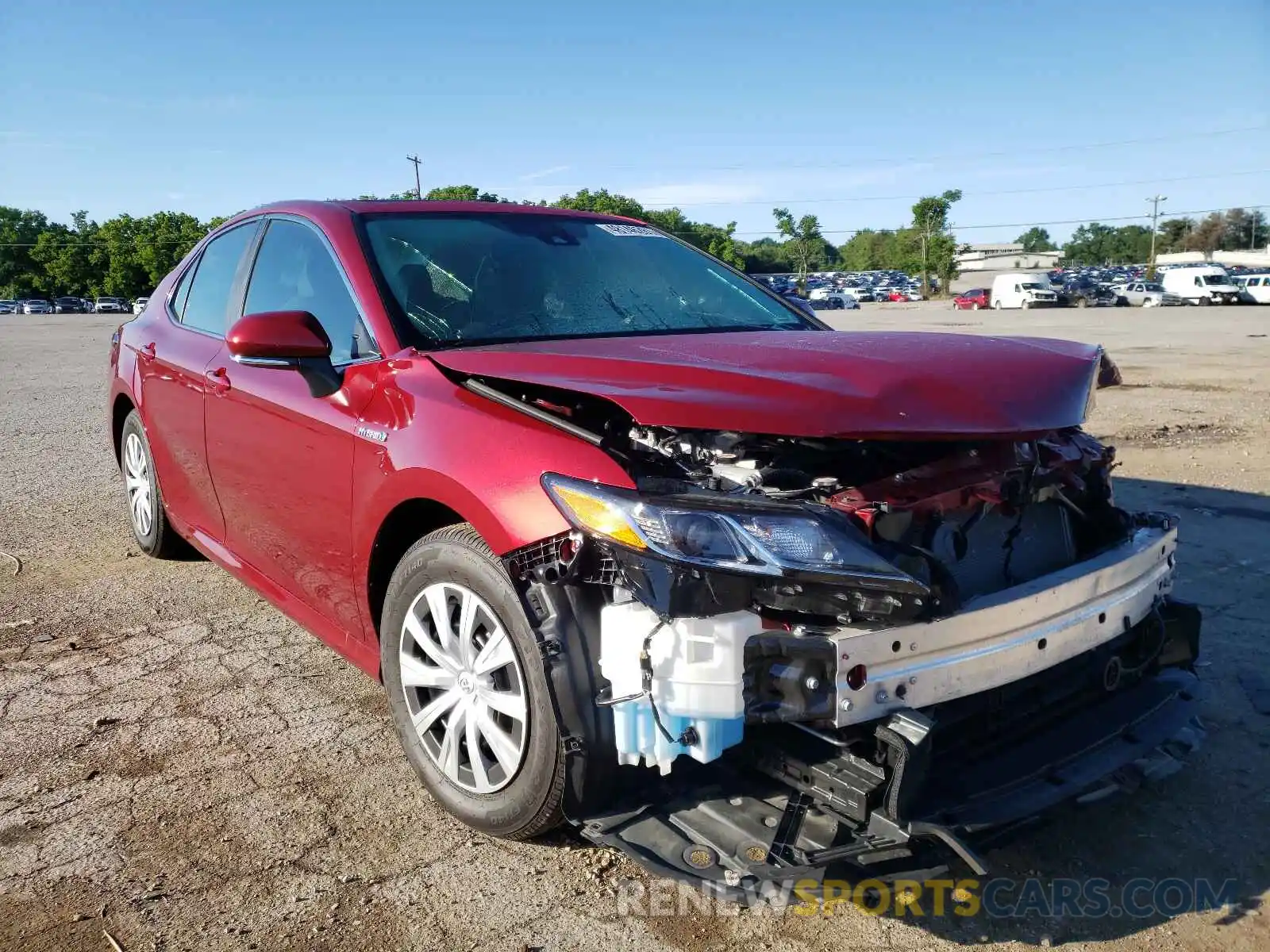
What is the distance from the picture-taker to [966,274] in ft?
371

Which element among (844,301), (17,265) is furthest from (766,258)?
(17,265)

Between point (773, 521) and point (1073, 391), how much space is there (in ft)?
3.28

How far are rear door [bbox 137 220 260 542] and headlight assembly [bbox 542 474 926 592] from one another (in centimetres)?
247

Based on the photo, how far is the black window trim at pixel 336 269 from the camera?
2.97 m

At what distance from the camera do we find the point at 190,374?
409 cm

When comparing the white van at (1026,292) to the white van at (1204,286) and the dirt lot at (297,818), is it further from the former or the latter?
the dirt lot at (297,818)

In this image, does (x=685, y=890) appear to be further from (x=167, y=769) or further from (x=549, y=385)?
(x=167, y=769)

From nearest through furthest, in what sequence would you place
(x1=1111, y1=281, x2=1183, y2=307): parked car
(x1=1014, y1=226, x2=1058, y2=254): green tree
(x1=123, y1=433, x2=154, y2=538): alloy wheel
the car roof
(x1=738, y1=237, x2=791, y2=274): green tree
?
1. the car roof
2. (x1=123, y1=433, x2=154, y2=538): alloy wheel
3. (x1=1111, y1=281, x2=1183, y2=307): parked car
4. (x1=738, y1=237, x2=791, y2=274): green tree
5. (x1=1014, y1=226, x2=1058, y2=254): green tree

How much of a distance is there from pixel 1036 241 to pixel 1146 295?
130711 mm

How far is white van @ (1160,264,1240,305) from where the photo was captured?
46.9m

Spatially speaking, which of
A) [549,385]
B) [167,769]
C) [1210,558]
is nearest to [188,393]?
[167,769]

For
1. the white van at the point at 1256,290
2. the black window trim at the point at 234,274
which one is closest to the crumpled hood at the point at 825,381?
the black window trim at the point at 234,274

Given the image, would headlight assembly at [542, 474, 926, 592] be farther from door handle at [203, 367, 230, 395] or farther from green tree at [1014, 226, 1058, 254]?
green tree at [1014, 226, 1058, 254]

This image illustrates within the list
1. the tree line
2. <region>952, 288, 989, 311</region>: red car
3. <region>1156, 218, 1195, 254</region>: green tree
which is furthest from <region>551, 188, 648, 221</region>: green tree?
<region>1156, 218, 1195, 254</region>: green tree
